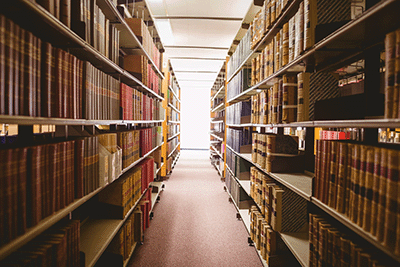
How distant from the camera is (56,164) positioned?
0.90 meters

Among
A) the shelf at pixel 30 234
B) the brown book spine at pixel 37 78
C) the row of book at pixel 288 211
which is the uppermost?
the brown book spine at pixel 37 78

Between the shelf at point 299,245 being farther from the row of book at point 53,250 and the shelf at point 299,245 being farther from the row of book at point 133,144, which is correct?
the row of book at point 133,144

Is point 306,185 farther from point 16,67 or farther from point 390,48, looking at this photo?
point 16,67

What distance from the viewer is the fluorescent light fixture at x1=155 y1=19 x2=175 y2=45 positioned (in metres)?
4.05

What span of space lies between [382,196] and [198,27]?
4.26 m

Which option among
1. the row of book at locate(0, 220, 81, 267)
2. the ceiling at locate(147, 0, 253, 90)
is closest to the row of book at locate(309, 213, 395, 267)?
the row of book at locate(0, 220, 81, 267)

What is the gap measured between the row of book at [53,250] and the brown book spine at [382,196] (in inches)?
47.1

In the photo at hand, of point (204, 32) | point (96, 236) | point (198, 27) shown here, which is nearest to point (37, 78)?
point (96, 236)

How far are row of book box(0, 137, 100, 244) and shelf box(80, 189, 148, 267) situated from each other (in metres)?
0.41

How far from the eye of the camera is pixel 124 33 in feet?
6.36

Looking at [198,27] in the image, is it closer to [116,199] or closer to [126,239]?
[116,199]

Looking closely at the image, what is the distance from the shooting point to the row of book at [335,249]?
830 mm

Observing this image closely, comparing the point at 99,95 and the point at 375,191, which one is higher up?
the point at 99,95

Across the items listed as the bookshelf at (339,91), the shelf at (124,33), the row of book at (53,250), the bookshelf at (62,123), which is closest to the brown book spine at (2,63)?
the bookshelf at (62,123)
